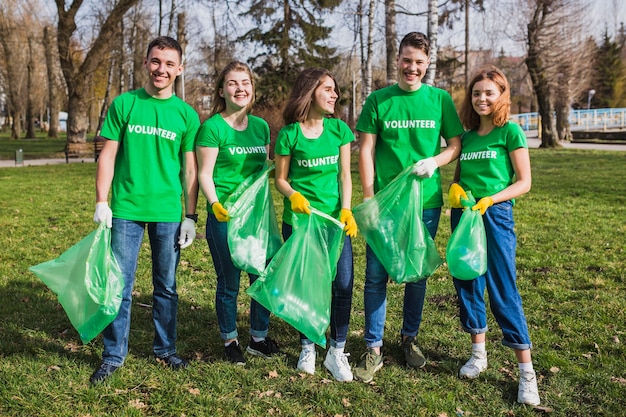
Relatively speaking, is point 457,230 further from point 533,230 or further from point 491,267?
point 533,230

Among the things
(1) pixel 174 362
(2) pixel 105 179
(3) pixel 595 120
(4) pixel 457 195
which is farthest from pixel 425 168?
(3) pixel 595 120

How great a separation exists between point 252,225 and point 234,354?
0.83 metres

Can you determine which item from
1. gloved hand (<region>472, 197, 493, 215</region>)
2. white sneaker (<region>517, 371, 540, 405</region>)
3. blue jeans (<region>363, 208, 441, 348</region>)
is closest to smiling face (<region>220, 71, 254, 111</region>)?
blue jeans (<region>363, 208, 441, 348</region>)

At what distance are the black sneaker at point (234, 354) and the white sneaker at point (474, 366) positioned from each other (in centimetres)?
130

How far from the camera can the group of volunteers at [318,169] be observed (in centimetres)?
308

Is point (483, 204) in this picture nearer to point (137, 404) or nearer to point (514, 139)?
point (514, 139)

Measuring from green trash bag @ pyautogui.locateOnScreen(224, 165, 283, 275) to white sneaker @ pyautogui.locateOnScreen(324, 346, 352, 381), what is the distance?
2.17 ft

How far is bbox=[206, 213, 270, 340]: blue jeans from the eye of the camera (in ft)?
10.8

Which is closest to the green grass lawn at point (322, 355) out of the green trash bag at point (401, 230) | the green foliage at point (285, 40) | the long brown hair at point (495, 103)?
the green trash bag at point (401, 230)

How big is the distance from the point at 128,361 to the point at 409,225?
6.12 ft

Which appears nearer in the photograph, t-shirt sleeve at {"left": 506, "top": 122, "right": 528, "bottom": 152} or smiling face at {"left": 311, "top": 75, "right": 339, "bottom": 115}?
t-shirt sleeve at {"left": 506, "top": 122, "right": 528, "bottom": 152}

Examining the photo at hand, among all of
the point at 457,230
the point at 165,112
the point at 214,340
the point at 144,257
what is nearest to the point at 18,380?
the point at 214,340

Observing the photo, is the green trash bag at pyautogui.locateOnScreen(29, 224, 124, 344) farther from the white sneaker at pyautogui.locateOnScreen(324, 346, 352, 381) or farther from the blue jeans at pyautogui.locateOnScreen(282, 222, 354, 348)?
the white sneaker at pyautogui.locateOnScreen(324, 346, 352, 381)

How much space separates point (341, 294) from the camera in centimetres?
331
